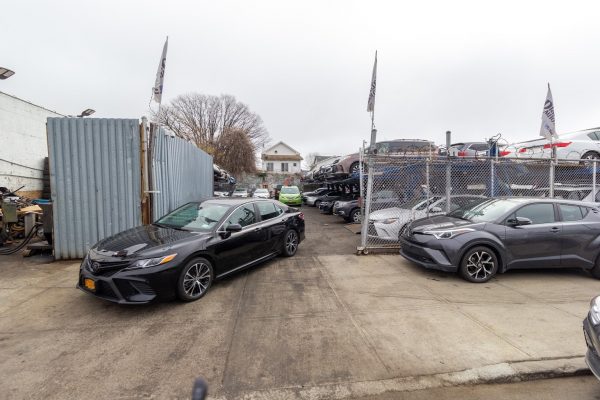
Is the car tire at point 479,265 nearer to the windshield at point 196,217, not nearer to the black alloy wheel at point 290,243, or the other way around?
the black alloy wheel at point 290,243

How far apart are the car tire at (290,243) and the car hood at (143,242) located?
7.23 feet

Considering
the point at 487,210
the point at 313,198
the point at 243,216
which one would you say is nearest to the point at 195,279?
the point at 243,216

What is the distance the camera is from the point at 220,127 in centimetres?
4256

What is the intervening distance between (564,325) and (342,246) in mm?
4792

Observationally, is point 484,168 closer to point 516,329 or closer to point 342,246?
point 342,246

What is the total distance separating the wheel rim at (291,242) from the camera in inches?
255

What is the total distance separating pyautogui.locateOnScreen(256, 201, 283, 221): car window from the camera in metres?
5.80

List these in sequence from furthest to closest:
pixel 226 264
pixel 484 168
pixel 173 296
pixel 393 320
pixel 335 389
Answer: pixel 484 168
pixel 226 264
pixel 173 296
pixel 393 320
pixel 335 389

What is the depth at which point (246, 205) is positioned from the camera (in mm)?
5508

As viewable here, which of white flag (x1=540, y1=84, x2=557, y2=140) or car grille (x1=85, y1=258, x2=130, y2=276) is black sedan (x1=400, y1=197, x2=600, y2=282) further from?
car grille (x1=85, y1=258, x2=130, y2=276)

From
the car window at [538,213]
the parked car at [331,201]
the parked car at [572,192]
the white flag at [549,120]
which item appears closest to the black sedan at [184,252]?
the car window at [538,213]

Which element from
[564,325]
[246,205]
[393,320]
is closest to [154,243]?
[246,205]

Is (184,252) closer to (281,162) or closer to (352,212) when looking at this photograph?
(352,212)

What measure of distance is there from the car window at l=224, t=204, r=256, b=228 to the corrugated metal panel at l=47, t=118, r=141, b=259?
8.68 ft
